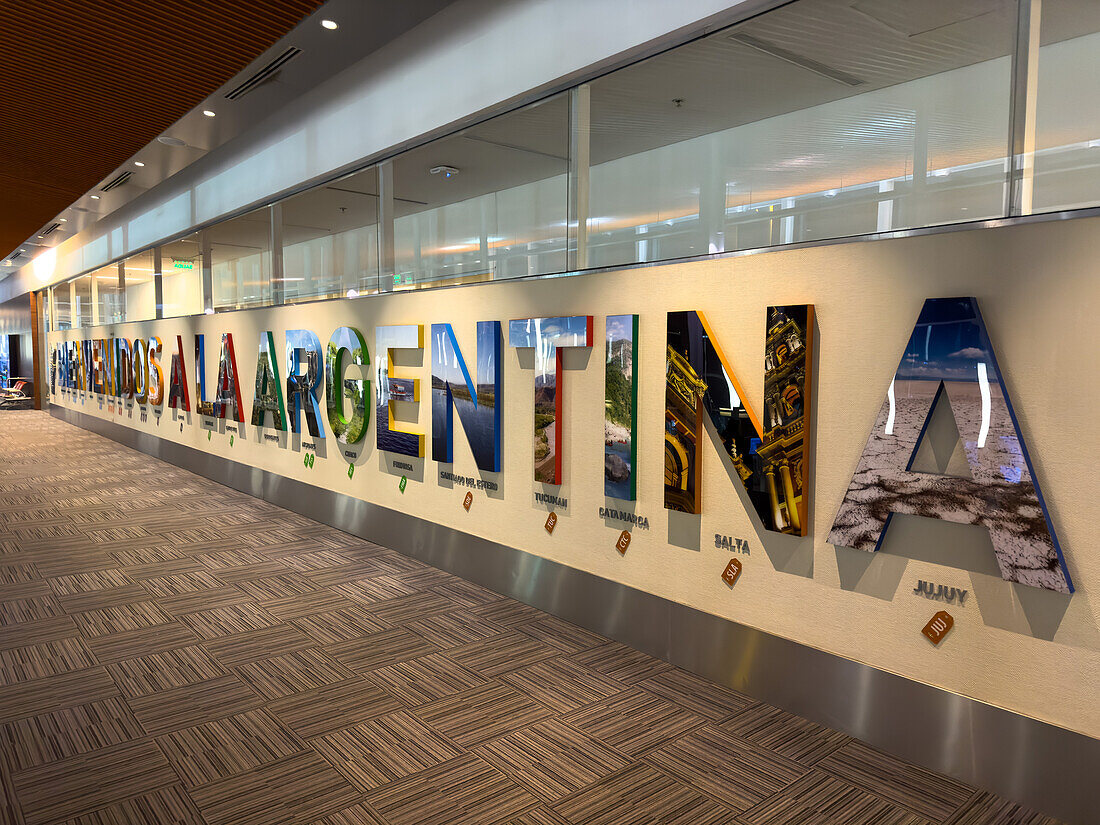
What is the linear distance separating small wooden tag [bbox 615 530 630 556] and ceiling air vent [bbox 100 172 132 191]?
292 inches

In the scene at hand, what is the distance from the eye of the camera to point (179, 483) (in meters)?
8.02

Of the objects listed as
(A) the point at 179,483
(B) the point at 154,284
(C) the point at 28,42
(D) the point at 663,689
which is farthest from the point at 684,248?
(B) the point at 154,284

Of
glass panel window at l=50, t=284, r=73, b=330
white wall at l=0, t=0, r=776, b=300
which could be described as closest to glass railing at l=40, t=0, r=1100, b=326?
white wall at l=0, t=0, r=776, b=300

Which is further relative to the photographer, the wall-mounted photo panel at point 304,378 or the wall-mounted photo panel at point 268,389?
the wall-mounted photo panel at point 268,389

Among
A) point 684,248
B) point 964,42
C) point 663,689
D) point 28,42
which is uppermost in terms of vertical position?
point 28,42

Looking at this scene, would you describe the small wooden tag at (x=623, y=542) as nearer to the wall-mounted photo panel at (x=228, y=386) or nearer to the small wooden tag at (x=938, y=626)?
the small wooden tag at (x=938, y=626)

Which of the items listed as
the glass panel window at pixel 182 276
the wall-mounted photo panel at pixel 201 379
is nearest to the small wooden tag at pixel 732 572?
the wall-mounted photo panel at pixel 201 379

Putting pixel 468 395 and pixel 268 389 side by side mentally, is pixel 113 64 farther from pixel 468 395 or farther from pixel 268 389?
pixel 468 395

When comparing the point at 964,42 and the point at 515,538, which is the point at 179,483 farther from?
the point at 964,42

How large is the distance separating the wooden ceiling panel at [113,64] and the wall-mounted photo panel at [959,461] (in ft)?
11.8

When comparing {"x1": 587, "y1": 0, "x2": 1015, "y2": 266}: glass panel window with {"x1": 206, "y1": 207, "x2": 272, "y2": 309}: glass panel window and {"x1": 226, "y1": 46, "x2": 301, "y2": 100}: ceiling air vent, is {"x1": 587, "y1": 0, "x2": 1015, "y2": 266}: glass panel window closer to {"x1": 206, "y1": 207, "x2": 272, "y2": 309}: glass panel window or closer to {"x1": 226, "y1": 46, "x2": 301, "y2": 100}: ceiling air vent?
{"x1": 226, "y1": 46, "x2": 301, "y2": 100}: ceiling air vent

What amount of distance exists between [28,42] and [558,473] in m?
4.21

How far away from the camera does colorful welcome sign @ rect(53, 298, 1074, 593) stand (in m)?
2.36

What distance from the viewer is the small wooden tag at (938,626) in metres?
2.49
